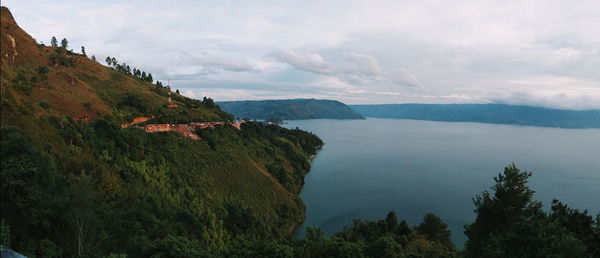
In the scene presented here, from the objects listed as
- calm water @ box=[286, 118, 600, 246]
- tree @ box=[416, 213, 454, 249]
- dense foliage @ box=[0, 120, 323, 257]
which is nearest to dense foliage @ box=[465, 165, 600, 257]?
tree @ box=[416, 213, 454, 249]

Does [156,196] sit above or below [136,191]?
below

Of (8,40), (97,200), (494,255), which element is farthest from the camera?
(8,40)

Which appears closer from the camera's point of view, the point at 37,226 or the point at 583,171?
the point at 37,226

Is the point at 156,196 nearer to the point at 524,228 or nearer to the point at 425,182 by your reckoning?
the point at 524,228

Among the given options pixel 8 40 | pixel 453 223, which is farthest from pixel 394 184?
pixel 8 40

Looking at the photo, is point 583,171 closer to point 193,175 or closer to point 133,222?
point 193,175

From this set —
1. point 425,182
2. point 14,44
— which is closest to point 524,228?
point 14,44

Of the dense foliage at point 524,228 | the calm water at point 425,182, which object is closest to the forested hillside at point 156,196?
the dense foliage at point 524,228

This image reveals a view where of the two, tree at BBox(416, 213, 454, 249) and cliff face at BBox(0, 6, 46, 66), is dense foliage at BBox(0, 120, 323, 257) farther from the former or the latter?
tree at BBox(416, 213, 454, 249)

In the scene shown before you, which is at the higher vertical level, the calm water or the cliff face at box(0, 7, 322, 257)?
the cliff face at box(0, 7, 322, 257)
